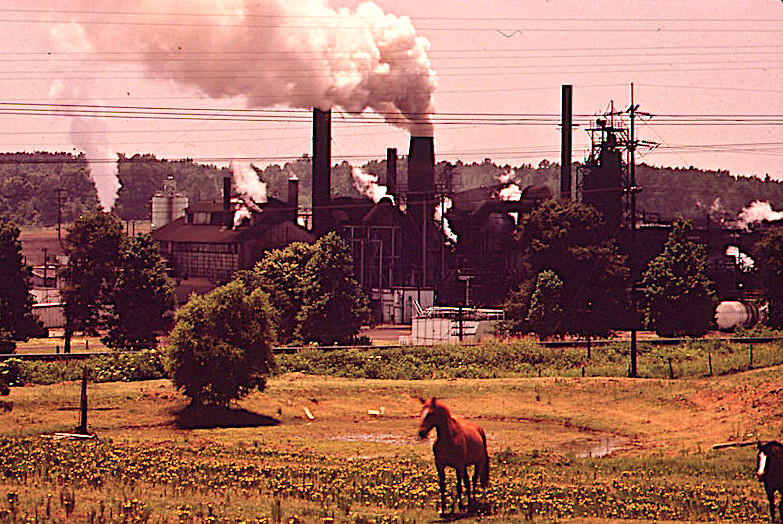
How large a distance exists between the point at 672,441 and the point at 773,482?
22.7 m

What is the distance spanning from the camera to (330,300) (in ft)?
280

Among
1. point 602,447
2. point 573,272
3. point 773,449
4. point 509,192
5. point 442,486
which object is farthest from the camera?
point 509,192

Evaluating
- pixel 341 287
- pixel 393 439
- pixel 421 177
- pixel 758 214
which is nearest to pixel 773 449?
pixel 393 439

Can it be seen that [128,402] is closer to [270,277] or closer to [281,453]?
[281,453]

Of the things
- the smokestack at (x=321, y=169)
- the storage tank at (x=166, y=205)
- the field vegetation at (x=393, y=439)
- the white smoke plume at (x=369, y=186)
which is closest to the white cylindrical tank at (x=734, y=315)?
the field vegetation at (x=393, y=439)

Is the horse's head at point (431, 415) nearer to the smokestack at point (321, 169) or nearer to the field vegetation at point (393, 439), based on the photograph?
the field vegetation at point (393, 439)

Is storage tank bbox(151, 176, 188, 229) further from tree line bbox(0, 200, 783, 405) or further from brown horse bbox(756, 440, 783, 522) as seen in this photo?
brown horse bbox(756, 440, 783, 522)

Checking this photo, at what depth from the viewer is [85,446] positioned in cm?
3659

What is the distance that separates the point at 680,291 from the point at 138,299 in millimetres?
42860

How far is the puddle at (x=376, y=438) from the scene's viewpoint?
44003mm

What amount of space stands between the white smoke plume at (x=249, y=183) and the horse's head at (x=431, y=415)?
109289 millimetres

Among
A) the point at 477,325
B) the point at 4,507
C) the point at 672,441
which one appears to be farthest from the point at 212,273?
the point at 4,507

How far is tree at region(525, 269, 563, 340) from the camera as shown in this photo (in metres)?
82.2

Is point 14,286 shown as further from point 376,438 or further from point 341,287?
point 376,438
